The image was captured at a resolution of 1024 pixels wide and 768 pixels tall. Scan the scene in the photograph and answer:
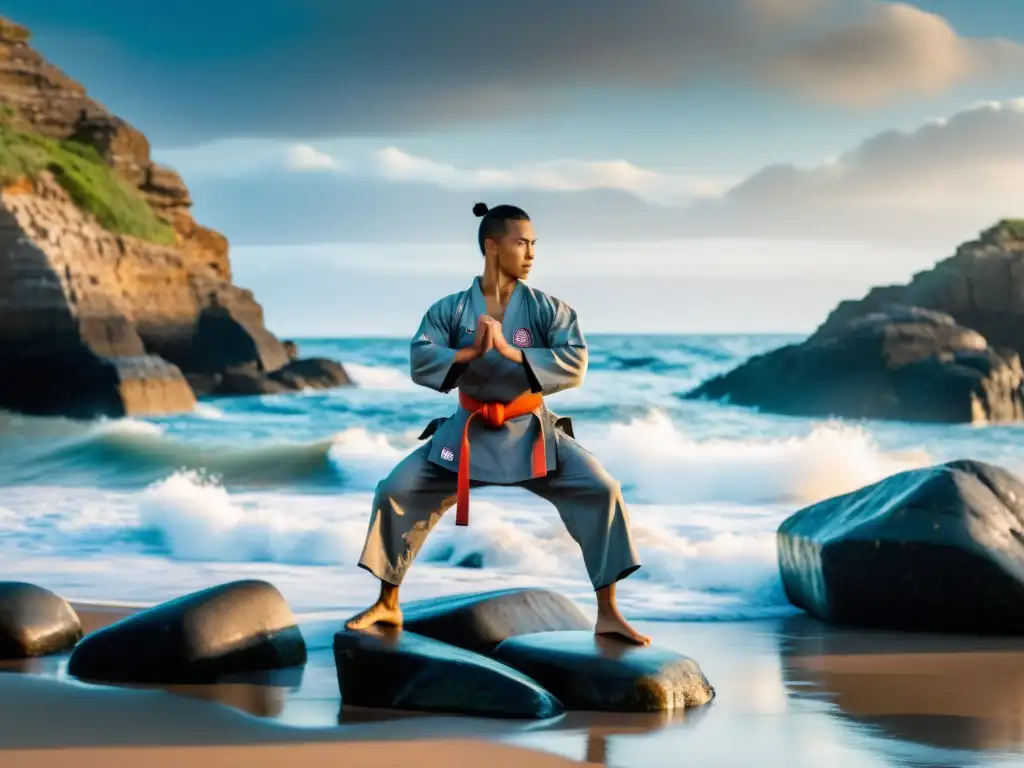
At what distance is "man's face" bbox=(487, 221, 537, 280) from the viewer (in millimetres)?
5449

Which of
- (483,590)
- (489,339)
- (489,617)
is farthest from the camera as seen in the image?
(483,590)

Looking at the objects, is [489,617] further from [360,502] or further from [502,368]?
[360,502]

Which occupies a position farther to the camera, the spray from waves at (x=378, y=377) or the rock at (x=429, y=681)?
the spray from waves at (x=378, y=377)

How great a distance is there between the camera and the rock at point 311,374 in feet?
115

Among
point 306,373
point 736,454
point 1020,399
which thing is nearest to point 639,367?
point 306,373

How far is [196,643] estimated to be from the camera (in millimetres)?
5711

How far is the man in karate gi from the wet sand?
0.55 meters

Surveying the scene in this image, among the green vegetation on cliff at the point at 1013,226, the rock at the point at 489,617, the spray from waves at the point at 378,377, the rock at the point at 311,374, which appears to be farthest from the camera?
the spray from waves at the point at 378,377

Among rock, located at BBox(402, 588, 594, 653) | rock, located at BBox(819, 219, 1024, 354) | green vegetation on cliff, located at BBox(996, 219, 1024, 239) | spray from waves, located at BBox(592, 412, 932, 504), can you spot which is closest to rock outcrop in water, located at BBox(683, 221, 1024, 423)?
rock, located at BBox(819, 219, 1024, 354)

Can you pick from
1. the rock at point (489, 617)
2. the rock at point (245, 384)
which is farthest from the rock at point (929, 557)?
the rock at point (245, 384)

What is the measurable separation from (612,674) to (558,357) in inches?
44.8

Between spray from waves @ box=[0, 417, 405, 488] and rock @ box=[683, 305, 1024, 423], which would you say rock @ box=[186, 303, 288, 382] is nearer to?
spray from waves @ box=[0, 417, 405, 488]

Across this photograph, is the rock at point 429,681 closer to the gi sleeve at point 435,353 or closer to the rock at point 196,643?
the rock at point 196,643

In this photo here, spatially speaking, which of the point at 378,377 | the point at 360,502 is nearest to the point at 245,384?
the point at 378,377
